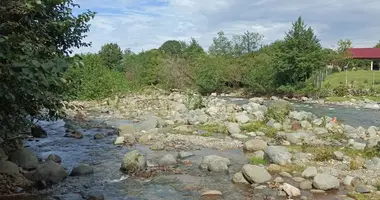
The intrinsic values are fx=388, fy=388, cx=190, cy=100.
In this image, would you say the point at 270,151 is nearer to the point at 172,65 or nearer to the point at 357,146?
the point at 357,146

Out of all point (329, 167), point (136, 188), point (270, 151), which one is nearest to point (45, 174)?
point (136, 188)

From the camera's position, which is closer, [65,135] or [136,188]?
[136,188]

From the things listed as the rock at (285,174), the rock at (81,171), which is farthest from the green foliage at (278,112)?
the rock at (81,171)

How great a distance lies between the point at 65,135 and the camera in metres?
17.7

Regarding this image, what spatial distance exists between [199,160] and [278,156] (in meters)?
2.69

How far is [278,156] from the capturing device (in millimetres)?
12875

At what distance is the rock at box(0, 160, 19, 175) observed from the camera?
986 cm

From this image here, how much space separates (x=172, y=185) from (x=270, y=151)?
4.22 m

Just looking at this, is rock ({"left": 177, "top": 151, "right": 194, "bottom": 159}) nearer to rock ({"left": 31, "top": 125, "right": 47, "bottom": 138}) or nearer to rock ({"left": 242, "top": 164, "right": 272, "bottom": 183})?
rock ({"left": 242, "top": 164, "right": 272, "bottom": 183})

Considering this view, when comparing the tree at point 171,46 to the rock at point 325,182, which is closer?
the rock at point 325,182

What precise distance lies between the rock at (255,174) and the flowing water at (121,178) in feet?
1.44

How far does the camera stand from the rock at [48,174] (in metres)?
10.1

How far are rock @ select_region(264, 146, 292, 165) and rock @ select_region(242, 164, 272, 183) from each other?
1.82m

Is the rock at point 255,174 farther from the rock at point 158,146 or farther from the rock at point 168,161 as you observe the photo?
the rock at point 158,146
